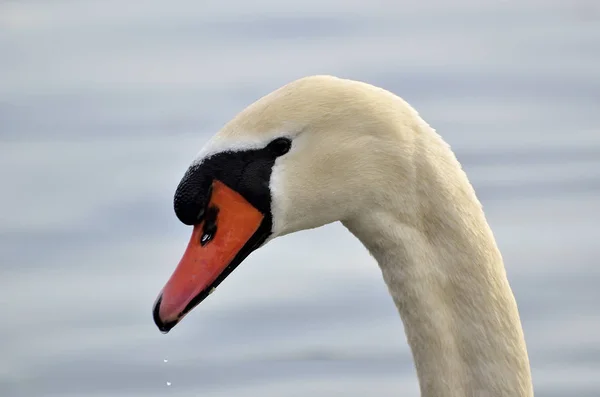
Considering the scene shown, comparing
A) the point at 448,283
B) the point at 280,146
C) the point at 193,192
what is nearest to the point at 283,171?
the point at 280,146

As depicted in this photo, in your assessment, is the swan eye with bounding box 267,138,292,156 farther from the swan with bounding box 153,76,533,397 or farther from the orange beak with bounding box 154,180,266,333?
the orange beak with bounding box 154,180,266,333

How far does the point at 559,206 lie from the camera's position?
918cm

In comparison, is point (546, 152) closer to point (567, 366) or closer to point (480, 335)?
point (567, 366)

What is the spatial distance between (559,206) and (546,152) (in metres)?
0.57

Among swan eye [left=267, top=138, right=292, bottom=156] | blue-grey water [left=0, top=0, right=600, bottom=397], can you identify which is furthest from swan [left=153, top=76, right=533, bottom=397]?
blue-grey water [left=0, top=0, right=600, bottom=397]

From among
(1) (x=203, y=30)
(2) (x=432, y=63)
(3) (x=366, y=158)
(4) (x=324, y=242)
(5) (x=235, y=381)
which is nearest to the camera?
(3) (x=366, y=158)

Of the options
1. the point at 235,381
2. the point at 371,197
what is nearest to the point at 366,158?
the point at 371,197

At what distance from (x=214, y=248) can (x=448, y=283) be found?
711 mm

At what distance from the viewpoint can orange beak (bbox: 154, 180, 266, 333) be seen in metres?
5.34

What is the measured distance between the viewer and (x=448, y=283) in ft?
17.8

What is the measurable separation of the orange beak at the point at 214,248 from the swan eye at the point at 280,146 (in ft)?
0.57

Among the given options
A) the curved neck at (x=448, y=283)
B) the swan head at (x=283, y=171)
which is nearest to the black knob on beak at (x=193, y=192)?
the swan head at (x=283, y=171)

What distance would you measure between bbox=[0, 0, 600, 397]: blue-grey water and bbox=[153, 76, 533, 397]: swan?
2.82 metres

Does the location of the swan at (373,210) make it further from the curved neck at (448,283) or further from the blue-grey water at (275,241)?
the blue-grey water at (275,241)
